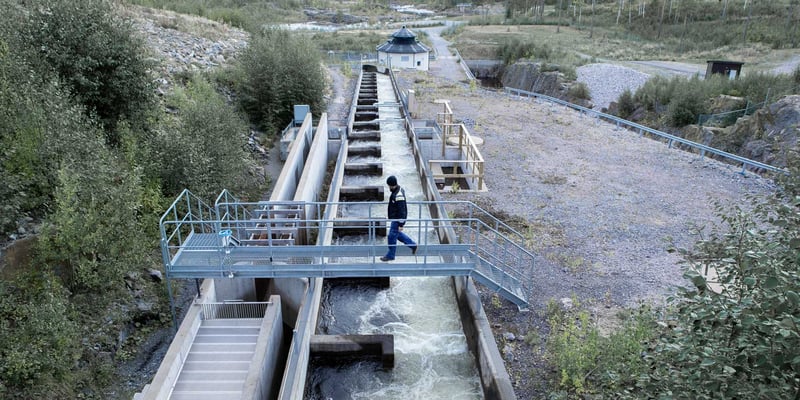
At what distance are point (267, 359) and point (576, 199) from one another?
11205 millimetres

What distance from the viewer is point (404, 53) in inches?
Result: 1817

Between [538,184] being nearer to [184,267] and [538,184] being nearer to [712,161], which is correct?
[712,161]

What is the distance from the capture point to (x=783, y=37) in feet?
159

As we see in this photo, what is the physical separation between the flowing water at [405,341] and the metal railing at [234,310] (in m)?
1.40

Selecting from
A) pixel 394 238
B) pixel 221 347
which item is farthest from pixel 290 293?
pixel 394 238

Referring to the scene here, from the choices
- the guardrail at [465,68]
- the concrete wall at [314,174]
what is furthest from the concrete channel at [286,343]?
the guardrail at [465,68]

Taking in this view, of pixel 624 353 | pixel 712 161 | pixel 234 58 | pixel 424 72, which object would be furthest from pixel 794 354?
pixel 424 72

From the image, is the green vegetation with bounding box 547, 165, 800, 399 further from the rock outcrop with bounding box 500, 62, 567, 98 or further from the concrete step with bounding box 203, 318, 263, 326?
the rock outcrop with bounding box 500, 62, 567, 98

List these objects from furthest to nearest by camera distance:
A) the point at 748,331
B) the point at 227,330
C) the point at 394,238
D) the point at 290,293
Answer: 1. the point at 290,293
2. the point at 394,238
3. the point at 227,330
4. the point at 748,331

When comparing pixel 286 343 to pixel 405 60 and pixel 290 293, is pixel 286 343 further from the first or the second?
pixel 405 60

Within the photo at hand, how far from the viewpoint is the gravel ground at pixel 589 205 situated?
1054 cm

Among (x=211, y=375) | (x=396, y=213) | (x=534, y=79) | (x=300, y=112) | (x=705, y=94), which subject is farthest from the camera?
(x=534, y=79)

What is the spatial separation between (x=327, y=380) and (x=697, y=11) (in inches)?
3029

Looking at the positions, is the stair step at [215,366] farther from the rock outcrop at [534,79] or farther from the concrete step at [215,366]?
the rock outcrop at [534,79]
